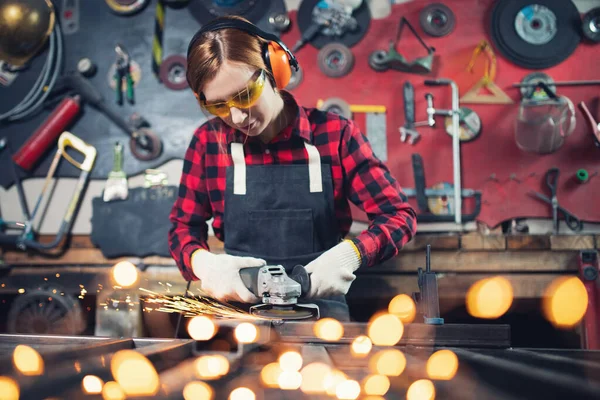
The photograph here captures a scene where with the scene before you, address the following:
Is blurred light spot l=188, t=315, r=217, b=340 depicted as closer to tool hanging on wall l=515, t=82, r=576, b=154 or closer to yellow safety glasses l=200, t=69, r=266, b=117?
yellow safety glasses l=200, t=69, r=266, b=117

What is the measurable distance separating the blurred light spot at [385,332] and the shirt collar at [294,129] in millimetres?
786

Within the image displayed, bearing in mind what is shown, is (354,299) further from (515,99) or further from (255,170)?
(515,99)

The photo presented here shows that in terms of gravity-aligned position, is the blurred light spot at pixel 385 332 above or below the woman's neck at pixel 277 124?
below

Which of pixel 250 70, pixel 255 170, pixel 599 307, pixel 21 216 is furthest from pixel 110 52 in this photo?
pixel 599 307

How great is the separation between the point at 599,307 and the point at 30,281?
2963mm

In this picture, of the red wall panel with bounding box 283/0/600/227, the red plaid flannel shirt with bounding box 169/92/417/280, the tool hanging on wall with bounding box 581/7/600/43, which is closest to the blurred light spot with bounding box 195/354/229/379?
the red plaid flannel shirt with bounding box 169/92/417/280

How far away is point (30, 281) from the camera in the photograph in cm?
261

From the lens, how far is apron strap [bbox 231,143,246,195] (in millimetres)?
1686

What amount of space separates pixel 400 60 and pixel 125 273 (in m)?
2.08

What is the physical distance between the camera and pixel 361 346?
1061 mm

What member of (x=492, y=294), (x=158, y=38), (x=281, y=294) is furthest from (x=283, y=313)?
(x=158, y=38)

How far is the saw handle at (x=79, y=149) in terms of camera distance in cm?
304

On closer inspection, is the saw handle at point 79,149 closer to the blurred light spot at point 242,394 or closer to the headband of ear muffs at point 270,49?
the headband of ear muffs at point 270,49

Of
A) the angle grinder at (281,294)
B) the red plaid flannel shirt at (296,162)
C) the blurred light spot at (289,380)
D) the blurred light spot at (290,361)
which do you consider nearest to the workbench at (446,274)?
the red plaid flannel shirt at (296,162)
